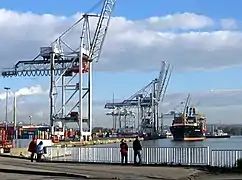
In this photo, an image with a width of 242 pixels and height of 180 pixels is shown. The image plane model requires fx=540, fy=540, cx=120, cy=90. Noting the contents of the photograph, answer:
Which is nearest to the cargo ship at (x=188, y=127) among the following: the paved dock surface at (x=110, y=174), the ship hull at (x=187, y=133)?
the ship hull at (x=187, y=133)

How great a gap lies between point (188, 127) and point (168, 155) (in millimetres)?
130657

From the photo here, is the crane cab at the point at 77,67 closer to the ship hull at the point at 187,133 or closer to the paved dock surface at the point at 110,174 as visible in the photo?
the ship hull at the point at 187,133

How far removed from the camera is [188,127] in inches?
6590

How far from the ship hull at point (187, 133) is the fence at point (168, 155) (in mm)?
118690

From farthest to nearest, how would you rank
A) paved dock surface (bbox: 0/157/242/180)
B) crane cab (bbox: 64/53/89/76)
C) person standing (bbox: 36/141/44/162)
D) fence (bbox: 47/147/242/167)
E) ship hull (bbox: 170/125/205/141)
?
ship hull (bbox: 170/125/205/141), crane cab (bbox: 64/53/89/76), person standing (bbox: 36/141/44/162), fence (bbox: 47/147/242/167), paved dock surface (bbox: 0/157/242/180)

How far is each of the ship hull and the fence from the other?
118690 mm

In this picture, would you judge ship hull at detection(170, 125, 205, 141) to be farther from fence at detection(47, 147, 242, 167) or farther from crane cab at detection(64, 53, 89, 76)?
fence at detection(47, 147, 242, 167)

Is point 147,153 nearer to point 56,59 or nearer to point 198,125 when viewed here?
point 56,59

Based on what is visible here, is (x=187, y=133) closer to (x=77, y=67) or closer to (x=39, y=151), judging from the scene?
(x=77, y=67)

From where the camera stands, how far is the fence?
33.8m

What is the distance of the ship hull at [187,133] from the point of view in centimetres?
16225

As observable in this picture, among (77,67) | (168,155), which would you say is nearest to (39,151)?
(168,155)

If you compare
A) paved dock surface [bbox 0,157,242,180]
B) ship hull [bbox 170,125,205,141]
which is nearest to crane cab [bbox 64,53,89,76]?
ship hull [bbox 170,125,205,141]

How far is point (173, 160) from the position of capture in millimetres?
36469
